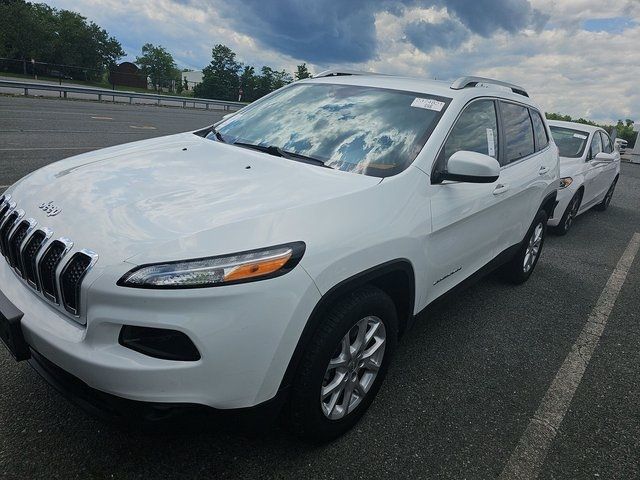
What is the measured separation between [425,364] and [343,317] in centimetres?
134

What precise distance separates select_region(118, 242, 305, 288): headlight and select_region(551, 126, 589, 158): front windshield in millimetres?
7155

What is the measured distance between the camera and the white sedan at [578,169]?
6.80 metres

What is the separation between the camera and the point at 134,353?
1.74 m

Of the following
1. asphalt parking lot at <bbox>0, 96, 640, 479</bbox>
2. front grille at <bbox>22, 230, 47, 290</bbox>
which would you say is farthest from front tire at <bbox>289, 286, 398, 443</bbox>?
front grille at <bbox>22, 230, 47, 290</bbox>

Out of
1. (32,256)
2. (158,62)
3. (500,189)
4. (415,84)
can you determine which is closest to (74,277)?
(32,256)

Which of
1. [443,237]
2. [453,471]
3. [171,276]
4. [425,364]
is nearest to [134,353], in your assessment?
[171,276]

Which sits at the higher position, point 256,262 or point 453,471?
point 256,262

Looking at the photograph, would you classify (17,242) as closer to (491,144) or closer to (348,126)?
(348,126)

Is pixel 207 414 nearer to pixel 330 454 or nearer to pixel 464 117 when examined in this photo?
pixel 330 454

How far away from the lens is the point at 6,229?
2234 mm

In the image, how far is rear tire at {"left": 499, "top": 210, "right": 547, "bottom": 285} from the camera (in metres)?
4.48

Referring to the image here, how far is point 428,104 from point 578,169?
5239 mm

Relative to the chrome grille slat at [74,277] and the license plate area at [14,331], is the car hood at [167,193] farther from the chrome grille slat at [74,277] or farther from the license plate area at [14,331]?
the license plate area at [14,331]

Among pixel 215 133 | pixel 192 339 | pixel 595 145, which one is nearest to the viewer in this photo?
pixel 192 339
